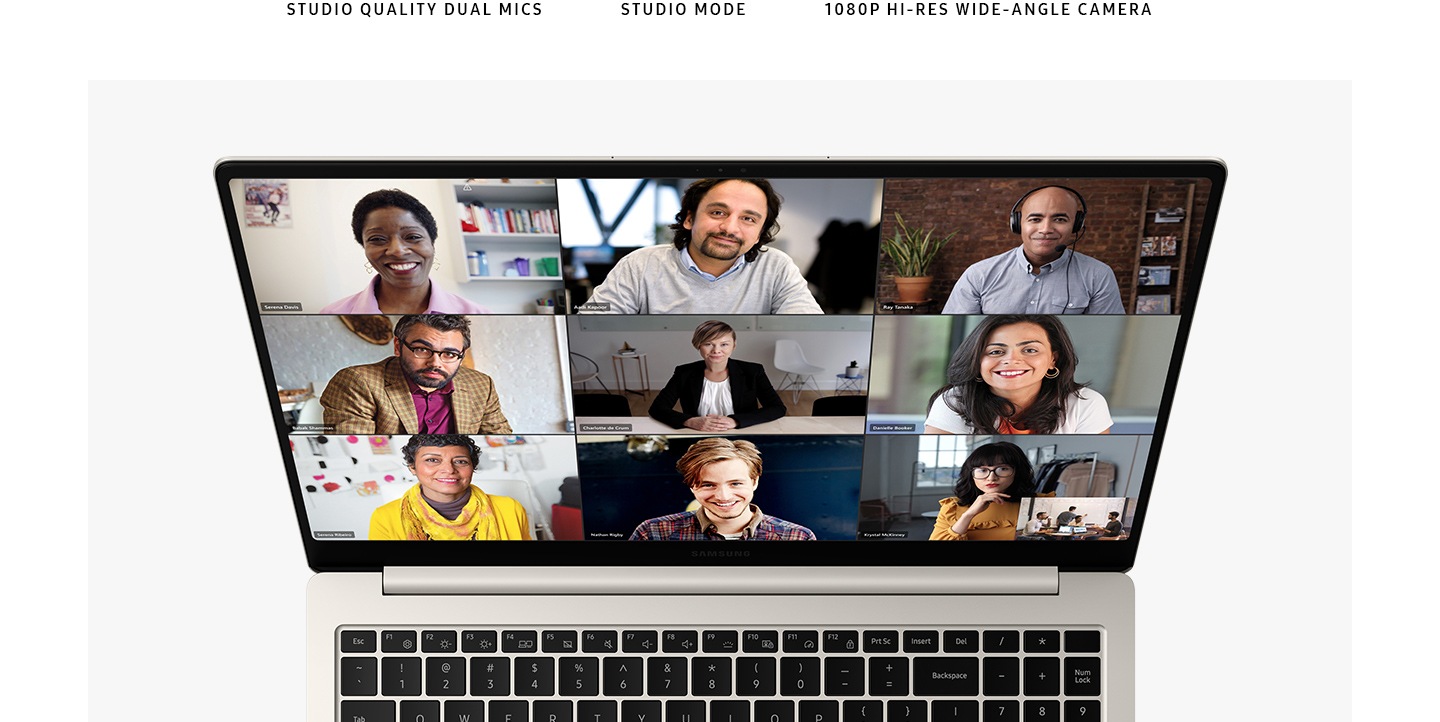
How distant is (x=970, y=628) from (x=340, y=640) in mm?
1399

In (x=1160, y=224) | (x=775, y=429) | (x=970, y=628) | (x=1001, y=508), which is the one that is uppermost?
(x=1160, y=224)

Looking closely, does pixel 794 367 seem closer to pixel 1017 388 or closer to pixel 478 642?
pixel 1017 388

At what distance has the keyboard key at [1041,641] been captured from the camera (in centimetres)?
220

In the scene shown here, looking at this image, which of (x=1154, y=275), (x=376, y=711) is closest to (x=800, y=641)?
(x=376, y=711)

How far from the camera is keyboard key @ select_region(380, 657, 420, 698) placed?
219 centimetres

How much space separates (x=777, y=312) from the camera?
190 centimetres

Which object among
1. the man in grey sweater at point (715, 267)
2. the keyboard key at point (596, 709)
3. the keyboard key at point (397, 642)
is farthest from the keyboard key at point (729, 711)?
the man in grey sweater at point (715, 267)

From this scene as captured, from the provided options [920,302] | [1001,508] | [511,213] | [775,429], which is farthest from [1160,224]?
[511,213]

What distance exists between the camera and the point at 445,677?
2193mm

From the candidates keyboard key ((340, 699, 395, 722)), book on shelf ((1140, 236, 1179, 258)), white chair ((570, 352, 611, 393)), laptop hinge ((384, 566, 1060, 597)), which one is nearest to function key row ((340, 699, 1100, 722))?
keyboard key ((340, 699, 395, 722))

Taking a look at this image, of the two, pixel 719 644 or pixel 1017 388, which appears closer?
pixel 1017 388

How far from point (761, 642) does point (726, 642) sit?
78mm

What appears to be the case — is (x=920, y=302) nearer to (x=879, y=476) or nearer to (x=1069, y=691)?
Result: (x=879, y=476)

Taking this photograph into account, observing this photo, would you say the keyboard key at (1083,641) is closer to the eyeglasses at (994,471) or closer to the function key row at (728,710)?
the function key row at (728,710)
